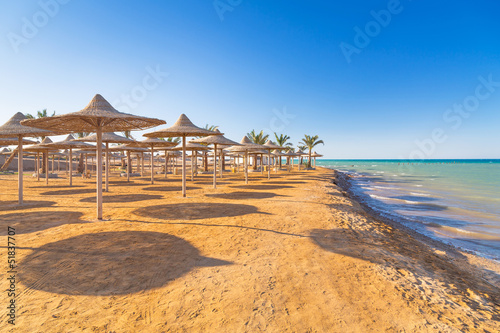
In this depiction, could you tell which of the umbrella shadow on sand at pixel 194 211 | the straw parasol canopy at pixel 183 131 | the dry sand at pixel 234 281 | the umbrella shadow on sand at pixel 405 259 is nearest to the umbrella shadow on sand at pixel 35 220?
the dry sand at pixel 234 281

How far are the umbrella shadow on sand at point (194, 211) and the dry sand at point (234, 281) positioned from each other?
0.81 m

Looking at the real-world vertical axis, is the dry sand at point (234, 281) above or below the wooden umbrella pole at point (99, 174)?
below

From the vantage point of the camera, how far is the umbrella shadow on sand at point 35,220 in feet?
17.1

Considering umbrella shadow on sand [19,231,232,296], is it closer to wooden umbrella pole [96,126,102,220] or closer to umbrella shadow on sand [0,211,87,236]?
wooden umbrella pole [96,126,102,220]

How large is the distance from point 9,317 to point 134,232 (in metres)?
2.60

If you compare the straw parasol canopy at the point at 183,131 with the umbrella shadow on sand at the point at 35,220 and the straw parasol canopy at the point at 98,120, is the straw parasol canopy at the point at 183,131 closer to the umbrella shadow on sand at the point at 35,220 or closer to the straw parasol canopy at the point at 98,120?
the straw parasol canopy at the point at 98,120

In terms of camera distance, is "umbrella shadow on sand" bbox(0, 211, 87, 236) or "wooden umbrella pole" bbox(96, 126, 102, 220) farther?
"wooden umbrella pole" bbox(96, 126, 102, 220)

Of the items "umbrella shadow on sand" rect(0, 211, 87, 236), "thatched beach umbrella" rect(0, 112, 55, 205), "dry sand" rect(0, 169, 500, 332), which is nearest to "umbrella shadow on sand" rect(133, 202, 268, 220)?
"dry sand" rect(0, 169, 500, 332)

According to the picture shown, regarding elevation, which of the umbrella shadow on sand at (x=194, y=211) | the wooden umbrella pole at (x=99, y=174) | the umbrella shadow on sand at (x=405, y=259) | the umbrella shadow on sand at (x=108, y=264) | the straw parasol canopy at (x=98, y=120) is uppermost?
the straw parasol canopy at (x=98, y=120)

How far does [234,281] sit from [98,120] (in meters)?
5.66

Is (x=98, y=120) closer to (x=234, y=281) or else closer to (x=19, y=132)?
(x=19, y=132)

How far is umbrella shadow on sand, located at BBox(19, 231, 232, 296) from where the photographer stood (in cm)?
299

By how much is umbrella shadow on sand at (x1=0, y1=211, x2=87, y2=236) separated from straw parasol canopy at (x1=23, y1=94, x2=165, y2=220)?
921 millimetres

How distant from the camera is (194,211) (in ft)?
23.4
